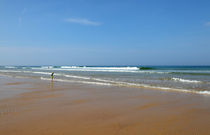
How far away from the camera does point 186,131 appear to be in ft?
11.7

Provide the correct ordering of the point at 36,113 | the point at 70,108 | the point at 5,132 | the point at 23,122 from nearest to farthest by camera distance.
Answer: the point at 5,132, the point at 23,122, the point at 36,113, the point at 70,108

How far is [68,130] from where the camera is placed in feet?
11.7

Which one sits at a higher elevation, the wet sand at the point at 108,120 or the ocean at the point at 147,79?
the ocean at the point at 147,79

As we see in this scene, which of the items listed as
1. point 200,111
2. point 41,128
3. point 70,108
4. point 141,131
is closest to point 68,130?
point 41,128

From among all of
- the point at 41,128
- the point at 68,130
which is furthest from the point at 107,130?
the point at 41,128

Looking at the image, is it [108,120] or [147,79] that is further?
[147,79]

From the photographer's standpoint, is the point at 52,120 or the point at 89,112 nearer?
the point at 52,120

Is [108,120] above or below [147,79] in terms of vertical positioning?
below

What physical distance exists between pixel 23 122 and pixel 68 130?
1.29m

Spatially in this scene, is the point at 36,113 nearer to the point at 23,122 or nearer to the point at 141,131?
the point at 23,122

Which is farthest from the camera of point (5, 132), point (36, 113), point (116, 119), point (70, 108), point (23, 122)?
point (70, 108)

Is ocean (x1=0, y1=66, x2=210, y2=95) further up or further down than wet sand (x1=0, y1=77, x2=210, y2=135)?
further up

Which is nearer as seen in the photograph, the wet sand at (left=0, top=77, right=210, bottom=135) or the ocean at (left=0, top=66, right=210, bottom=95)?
the wet sand at (left=0, top=77, right=210, bottom=135)

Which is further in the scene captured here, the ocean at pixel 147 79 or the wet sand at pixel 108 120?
the ocean at pixel 147 79
